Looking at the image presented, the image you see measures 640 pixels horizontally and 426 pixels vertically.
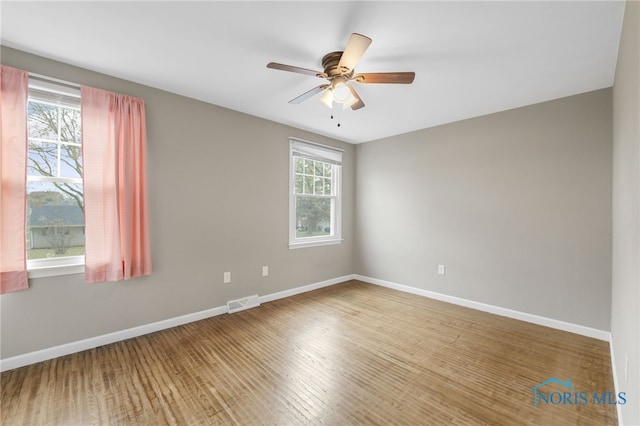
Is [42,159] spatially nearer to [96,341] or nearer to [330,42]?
[96,341]

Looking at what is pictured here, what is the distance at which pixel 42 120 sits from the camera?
7.47 feet

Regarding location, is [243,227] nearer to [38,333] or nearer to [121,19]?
[38,333]

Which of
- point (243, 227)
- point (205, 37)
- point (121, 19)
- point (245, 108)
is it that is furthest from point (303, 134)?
point (121, 19)

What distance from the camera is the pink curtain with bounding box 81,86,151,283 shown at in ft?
7.79

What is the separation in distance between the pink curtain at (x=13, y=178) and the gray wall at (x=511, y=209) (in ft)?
14.0

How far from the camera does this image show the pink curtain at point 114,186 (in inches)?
93.4

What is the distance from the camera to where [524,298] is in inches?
123

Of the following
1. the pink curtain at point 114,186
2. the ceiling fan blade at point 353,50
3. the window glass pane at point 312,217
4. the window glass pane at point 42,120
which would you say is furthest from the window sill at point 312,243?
the window glass pane at point 42,120

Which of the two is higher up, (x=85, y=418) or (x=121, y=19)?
(x=121, y=19)

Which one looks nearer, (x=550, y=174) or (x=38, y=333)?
(x=38, y=333)

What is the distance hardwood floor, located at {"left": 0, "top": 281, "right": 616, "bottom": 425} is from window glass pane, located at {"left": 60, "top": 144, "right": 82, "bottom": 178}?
5.32 ft

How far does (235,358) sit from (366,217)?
127 inches

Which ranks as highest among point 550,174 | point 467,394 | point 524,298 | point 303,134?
point 303,134

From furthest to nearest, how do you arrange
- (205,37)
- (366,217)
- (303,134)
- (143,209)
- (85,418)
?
(366,217), (303,134), (143,209), (205,37), (85,418)
